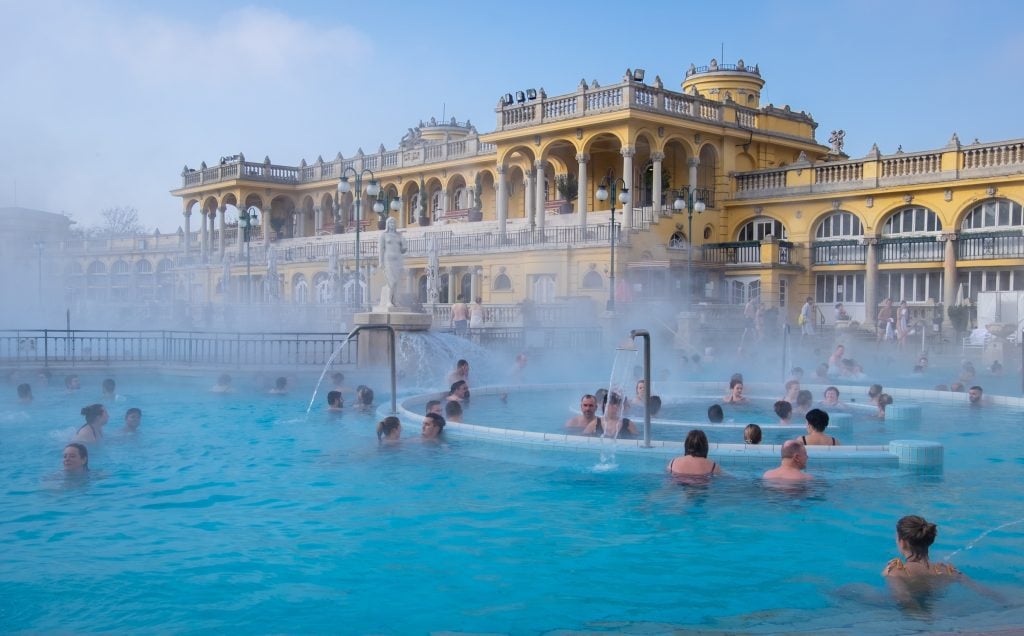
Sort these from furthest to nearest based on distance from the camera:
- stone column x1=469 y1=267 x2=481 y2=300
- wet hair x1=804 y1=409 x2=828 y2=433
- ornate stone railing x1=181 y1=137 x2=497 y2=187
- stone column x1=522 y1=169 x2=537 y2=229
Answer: ornate stone railing x1=181 y1=137 x2=497 y2=187 → stone column x1=522 y1=169 x2=537 y2=229 → stone column x1=469 y1=267 x2=481 y2=300 → wet hair x1=804 y1=409 x2=828 y2=433

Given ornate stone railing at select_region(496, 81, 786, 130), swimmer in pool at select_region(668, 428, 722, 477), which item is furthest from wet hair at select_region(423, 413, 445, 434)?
ornate stone railing at select_region(496, 81, 786, 130)

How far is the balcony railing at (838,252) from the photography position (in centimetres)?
3303

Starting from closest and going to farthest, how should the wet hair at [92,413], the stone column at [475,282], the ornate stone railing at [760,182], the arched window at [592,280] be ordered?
the wet hair at [92,413], the arched window at [592,280], the ornate stone railing at [760,182], the stone column at [475,282]

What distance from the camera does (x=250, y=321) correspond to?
38031mm

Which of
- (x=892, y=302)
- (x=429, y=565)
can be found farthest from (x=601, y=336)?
(x=429, y=565)

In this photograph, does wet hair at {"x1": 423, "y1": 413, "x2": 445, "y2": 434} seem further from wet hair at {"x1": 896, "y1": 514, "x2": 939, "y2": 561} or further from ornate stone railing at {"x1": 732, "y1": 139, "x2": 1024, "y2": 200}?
ornate stone railing at {"x1": 732, "y1": 139, "x2": 1024, "y2": 200}

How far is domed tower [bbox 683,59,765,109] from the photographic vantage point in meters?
45.9

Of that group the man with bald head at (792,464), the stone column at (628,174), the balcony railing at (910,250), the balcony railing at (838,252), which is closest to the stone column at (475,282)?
the stone column at (628,174)

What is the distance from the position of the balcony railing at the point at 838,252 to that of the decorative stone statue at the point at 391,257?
20.0 metres

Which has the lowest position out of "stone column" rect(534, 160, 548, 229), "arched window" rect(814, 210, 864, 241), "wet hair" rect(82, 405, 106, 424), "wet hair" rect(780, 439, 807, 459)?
"wet hair" rect(780, 439, 807, 459)

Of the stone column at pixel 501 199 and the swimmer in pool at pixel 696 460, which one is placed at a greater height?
the stone column at pixel 501 199

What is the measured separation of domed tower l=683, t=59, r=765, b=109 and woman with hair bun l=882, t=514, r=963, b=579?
138ft

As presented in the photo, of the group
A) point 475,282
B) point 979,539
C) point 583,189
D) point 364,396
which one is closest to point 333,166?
point 475,282

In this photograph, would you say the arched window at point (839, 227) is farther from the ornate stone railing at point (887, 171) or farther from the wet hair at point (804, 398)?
the wet hair at point (804, 398)
